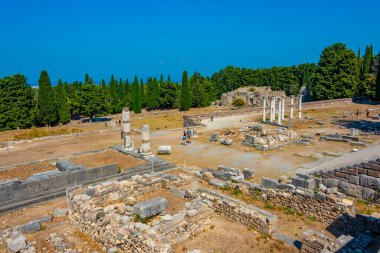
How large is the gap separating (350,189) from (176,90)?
47199 millimetres

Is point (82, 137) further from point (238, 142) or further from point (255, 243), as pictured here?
point (255, 243)

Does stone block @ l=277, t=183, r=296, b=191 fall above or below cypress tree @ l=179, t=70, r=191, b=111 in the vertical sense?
below

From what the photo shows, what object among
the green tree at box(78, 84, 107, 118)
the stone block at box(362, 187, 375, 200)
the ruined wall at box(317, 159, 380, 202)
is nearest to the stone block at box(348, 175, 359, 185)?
the ruined wall at box(317, 159, 380, 202)

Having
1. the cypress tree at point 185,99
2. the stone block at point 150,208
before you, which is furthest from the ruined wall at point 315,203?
the cypress tree at point 185,99

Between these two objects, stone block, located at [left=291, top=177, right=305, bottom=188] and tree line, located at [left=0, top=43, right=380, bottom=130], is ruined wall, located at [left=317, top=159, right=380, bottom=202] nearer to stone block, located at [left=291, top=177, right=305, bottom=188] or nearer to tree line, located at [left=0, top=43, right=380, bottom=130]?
stone block, located at [left=291, top=177, right=305, bottom=188]

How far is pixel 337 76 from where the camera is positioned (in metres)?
50.9

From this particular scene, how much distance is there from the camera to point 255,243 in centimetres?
1055

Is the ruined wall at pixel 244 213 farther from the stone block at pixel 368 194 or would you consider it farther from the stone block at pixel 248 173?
the stone block at pixel 368 194

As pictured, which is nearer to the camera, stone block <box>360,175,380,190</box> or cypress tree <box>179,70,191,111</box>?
stone block <box>360,175,380,190</box>

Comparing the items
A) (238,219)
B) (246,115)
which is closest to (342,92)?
(246,115)

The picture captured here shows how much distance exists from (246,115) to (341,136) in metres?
17.7

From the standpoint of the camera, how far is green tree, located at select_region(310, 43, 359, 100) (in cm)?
5050

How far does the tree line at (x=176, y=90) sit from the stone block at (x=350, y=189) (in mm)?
35622

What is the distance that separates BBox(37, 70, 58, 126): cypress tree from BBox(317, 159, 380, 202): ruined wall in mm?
36995
